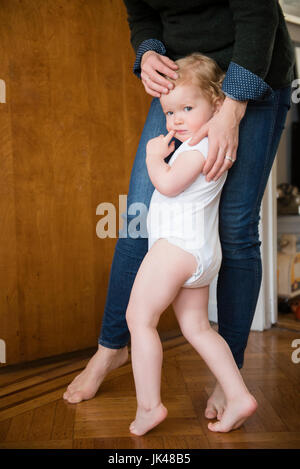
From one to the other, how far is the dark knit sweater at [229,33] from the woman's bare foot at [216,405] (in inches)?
26.8

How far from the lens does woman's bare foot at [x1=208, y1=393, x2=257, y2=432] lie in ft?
3.15

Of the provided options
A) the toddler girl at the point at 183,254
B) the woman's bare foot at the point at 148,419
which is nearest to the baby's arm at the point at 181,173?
the toddler girl at the point at 183,254

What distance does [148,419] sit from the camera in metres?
0.96

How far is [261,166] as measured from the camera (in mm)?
1020

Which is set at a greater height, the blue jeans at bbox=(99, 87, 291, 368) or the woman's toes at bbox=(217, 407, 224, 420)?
the blue jeans at bbox=(99, 87, 291, 368)

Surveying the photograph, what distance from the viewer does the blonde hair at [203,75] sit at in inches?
38.2

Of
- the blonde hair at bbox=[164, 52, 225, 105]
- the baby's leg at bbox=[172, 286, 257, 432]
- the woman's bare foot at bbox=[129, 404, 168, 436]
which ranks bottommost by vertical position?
the woman's bare foot at bbox=[129, 404, 168, 436]

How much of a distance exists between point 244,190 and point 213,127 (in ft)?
0.52

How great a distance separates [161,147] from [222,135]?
0.44ft

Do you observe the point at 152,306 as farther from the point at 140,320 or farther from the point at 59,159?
the point at 59,159

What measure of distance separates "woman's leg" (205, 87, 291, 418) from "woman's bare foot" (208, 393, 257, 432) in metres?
0.06

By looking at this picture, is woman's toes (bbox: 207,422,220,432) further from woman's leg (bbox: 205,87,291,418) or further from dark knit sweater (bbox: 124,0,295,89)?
dark knit sweater (bbox: 124,0,295,89)

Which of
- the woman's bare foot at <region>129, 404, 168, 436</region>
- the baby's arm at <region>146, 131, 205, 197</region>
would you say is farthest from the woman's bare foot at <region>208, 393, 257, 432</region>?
the baby's arm at <region>146, 131, 205, 197</region>

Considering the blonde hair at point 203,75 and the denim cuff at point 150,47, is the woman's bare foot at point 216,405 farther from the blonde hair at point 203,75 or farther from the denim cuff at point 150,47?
the denim cuff at point 150,47
